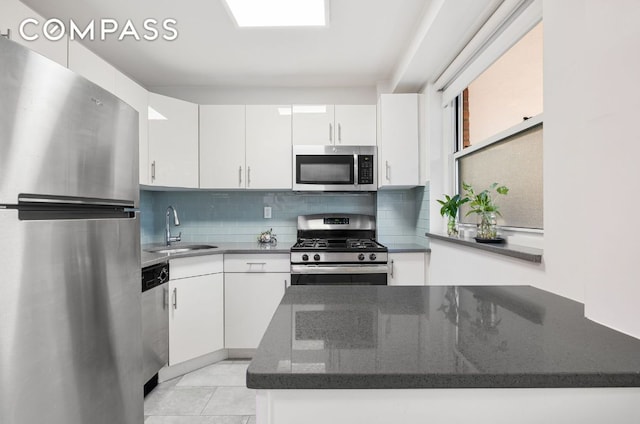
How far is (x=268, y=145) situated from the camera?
288cm

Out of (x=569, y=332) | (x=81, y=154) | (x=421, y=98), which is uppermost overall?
(x=421, y=98)

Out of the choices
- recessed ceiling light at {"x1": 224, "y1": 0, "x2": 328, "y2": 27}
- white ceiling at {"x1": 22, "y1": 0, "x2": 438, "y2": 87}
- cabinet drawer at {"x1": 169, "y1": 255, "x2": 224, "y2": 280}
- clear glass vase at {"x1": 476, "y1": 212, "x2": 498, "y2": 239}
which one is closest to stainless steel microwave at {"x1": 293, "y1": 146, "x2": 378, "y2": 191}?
white ceiling at {"x1": 22, "y1": 0, "x2": 438, "y2": 87}

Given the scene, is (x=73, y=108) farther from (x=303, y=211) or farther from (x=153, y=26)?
(x=303, y=211)

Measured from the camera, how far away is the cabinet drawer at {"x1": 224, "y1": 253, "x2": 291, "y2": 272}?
2.65m

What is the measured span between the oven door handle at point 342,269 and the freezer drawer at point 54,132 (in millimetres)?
1509

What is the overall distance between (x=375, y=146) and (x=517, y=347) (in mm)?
2375

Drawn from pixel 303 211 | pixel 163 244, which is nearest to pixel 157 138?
pixel 163 244

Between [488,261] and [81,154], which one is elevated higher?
[81,154]

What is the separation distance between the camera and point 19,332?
0.88 m

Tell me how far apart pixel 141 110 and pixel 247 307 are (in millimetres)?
1746

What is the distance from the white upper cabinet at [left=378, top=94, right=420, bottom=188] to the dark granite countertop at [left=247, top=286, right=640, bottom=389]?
6.09 ft

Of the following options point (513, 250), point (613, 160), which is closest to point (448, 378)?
point (613, 160)

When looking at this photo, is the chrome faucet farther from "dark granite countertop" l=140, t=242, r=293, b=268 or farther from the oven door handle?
the oven door handle

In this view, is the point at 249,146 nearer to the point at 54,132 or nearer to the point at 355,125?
the point at 355,125
